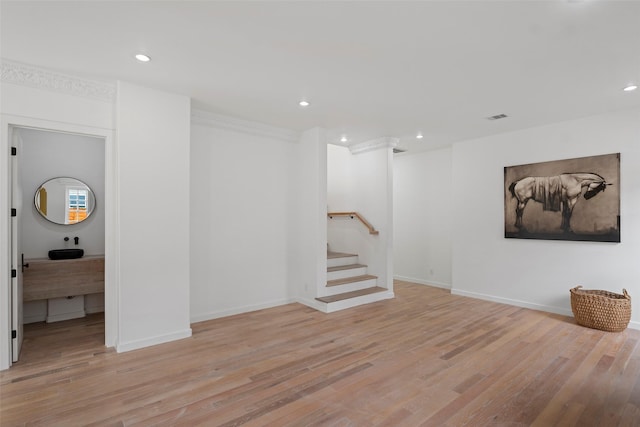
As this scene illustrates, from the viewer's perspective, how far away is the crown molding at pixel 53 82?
2888 mm

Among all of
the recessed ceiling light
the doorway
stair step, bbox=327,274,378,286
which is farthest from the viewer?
stair step, bbox=327,274,378,286

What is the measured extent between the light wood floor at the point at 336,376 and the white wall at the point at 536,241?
0.77 metres

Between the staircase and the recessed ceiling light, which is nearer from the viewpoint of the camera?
the recessed ceiling light

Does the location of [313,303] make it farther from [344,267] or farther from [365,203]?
[365,203]

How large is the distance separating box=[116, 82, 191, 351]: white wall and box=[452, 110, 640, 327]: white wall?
4.71m

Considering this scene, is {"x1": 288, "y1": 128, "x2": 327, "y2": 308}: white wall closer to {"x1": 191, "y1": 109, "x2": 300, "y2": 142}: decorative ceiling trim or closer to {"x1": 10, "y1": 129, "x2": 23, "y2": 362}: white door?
{"x1": 191, "y1": 109, "x2": 300, "y2": 142}: decorative ceiling trim

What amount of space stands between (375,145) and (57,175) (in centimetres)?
505

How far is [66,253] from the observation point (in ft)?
14.1

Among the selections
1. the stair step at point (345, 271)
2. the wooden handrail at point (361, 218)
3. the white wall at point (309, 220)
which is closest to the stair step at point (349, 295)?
the white wall at point (309, 220)

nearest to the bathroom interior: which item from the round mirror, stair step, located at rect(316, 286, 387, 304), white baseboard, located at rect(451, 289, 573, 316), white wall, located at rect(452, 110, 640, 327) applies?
the round mirror

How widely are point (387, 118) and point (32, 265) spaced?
199 inches

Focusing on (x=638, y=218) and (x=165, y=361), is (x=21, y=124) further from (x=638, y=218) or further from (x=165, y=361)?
(x=638, y=218)

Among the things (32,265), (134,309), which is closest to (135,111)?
(134,309)

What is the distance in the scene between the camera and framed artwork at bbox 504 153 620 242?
4102 millimetres
